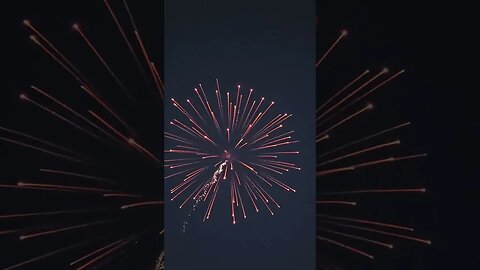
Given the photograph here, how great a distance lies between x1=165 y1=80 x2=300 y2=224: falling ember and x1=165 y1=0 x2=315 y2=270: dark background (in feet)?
0.13

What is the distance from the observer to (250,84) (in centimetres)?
255

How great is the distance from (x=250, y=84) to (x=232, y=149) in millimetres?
343

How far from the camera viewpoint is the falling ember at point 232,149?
252 centimetres

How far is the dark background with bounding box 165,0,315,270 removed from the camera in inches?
99.4

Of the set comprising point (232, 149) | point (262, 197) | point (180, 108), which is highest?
point (180, 108)
